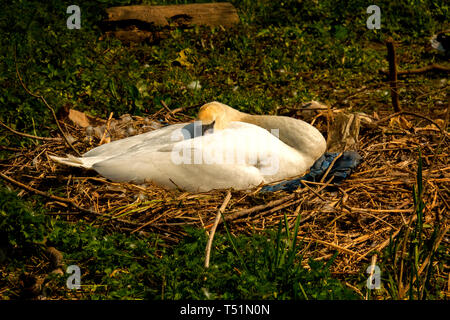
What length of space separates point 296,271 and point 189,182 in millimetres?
1670

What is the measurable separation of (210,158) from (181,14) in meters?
4.37

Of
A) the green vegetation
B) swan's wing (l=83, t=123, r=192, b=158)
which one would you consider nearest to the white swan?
swan's wing (l=83, t=123, r=192, b=158)

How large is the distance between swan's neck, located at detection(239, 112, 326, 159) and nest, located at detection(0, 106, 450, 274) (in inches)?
15.5

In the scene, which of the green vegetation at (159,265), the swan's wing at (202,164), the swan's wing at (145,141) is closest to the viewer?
the green vegetation at (159,265)

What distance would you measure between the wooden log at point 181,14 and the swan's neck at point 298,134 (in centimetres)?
348

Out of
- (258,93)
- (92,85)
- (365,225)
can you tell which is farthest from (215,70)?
(365,225)

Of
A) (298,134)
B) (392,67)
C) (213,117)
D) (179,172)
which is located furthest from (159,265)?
(392,67)

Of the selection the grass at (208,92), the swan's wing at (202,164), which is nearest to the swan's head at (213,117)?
the swan's wing at (202,164)

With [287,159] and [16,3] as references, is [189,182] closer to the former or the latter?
[287,159]

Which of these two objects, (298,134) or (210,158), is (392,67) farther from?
(210,158)

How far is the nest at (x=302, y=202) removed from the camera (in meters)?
3.91

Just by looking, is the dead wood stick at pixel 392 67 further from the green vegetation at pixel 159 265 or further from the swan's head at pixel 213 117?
the green vegetation at pixel 159 265

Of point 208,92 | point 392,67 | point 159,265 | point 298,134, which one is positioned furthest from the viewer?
point 208,92

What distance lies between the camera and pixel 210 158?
4.44m
